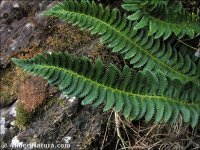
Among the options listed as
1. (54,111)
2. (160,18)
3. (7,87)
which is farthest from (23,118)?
(160,18)

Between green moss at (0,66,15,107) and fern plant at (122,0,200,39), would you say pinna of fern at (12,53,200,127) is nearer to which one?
fern plant at (122,0,200,39)

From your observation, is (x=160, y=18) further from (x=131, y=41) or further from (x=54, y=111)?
(x=54, y=111)

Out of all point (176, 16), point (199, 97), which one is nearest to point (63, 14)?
point (176, 16)

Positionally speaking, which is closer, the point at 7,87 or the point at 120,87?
the point at 120,87

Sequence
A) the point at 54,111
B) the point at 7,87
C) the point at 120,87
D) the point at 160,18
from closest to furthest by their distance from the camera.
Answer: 1. the point at 120,87
2. the point at 160,18
3. the point at 54,111
4. the point at 7,87

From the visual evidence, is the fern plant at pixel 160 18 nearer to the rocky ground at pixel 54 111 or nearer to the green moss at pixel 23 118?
the rocky ground at pixel 54 111

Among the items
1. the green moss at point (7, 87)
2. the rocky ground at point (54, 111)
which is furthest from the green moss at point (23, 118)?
the green moss at point (7, 87)

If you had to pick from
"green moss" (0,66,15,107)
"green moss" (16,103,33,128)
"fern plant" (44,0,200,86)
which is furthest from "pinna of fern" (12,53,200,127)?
"green moss" (0,66,15,107)
